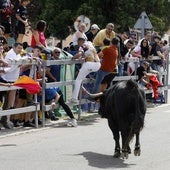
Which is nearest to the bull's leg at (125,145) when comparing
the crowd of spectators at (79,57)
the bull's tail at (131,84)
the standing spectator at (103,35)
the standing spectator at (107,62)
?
the bull's tail at (131,84)

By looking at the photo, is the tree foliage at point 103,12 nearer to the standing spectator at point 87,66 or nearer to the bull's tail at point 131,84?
the standing spectator at point 87,66

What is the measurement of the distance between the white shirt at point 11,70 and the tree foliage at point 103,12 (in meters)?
23.0

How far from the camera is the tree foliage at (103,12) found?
36281mm

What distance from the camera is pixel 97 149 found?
10398mm

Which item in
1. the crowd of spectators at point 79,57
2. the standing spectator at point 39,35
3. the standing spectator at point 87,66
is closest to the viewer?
the crowd of spectators at point 79,57

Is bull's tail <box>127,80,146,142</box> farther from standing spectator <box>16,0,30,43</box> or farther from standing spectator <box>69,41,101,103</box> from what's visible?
standing spectator <box>16,0,30,43</box>

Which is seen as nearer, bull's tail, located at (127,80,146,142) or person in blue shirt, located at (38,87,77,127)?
bull's tail, located at (127,80,146,142)

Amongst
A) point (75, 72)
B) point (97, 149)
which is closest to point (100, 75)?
point (75, 72)

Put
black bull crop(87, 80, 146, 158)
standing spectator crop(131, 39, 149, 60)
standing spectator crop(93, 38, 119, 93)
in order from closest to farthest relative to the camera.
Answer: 1. black bull crop(87, 80, 146, 158)
2. standing spectator crop(93, 38, 119, 93)
3. standing spectator crop(131, 39, 149, 60)

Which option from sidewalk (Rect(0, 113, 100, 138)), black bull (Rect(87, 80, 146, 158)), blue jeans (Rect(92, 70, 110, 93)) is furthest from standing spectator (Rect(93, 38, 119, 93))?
black bull (Rect(87, 80, 146, 158))

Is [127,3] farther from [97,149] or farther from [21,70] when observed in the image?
[97,149]

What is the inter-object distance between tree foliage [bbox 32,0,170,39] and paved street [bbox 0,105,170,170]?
22817 millimetres

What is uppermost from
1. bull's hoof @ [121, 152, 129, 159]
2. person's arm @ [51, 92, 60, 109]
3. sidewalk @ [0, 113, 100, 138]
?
person's arm @ [51, 92, 60, 109]

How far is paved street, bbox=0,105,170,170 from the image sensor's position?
900 centimetres
